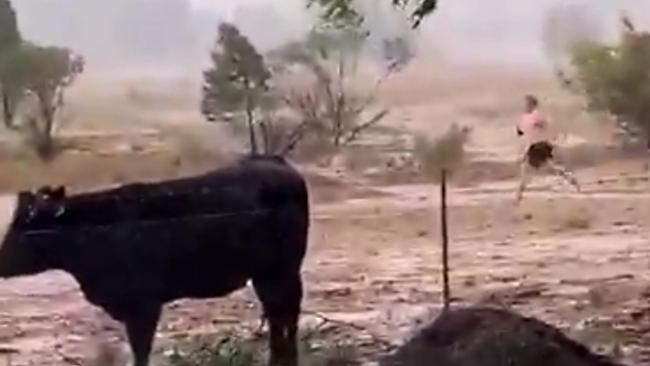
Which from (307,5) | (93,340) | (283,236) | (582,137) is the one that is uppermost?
(307,5)

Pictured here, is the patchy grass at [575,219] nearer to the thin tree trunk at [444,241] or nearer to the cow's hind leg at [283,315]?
the thin tree trunk at [444,241]

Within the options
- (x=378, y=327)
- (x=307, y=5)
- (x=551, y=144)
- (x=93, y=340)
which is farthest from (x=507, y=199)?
(x=93, y=340)

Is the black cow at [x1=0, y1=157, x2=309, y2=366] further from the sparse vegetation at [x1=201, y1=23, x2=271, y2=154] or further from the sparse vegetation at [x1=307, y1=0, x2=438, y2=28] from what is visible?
the sparse vegetation at [x1=307, y1=0, x2=438, y2=28]

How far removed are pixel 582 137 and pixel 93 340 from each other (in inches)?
22.9

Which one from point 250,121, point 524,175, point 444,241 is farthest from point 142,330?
point 524,175

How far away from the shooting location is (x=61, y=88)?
1.55 metres

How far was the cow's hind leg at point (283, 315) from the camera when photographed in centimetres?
161

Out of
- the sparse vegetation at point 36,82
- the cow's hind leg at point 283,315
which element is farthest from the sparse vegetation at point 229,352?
the sparse vegetation at point 36,82

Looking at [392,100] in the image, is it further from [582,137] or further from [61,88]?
[61,88]

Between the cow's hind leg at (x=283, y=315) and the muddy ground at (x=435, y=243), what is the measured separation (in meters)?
0.02

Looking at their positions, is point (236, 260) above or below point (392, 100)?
below

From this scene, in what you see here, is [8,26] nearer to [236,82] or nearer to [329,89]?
[236,82]

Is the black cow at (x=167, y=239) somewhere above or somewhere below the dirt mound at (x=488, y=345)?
above

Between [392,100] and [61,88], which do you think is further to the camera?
[392,100]
